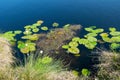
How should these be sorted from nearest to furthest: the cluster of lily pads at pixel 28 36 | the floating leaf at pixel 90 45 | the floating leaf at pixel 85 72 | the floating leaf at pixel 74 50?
the floating leaf at pixel 85 72
the floating leaf at pixel 74 50
the floating leaf at pixel 90 45
the cluster of lily pads at pixel 28 36

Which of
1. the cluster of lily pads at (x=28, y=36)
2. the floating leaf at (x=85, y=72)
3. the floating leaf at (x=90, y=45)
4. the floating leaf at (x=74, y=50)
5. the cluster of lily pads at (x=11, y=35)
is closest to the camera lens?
the floating leaf at (x=85, y=72)

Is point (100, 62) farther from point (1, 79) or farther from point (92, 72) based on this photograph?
point (1, 79)

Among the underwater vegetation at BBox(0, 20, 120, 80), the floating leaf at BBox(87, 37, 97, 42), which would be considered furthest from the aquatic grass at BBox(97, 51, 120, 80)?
the floating leaf at BBox(87, 37, 97, 42)

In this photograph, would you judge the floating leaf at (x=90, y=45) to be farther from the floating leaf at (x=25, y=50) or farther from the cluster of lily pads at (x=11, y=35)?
the cluster of lily pads at (x=11, y=35)

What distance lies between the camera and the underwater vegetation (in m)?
4.29

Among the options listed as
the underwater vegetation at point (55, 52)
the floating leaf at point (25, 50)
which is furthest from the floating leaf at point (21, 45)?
the floating leaf at point (25, 50)

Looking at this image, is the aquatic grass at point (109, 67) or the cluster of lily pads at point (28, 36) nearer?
the aquatic grass at point (109, 67)

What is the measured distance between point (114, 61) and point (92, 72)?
0.61 metres

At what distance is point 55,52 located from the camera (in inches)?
242

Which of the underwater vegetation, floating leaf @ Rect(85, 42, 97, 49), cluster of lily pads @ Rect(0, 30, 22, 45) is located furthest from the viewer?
cluster of lily pads @ Rect(0, 30, 22, 45)

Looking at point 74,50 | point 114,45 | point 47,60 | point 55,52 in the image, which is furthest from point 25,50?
point 114,45

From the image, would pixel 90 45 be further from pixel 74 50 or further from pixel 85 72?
pixel 85 72

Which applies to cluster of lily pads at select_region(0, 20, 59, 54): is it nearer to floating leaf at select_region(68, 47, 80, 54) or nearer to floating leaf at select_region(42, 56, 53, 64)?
floating leaf at select_region(42, 56, 53, 64)

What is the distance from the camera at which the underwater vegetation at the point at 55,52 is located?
4.29 meters
